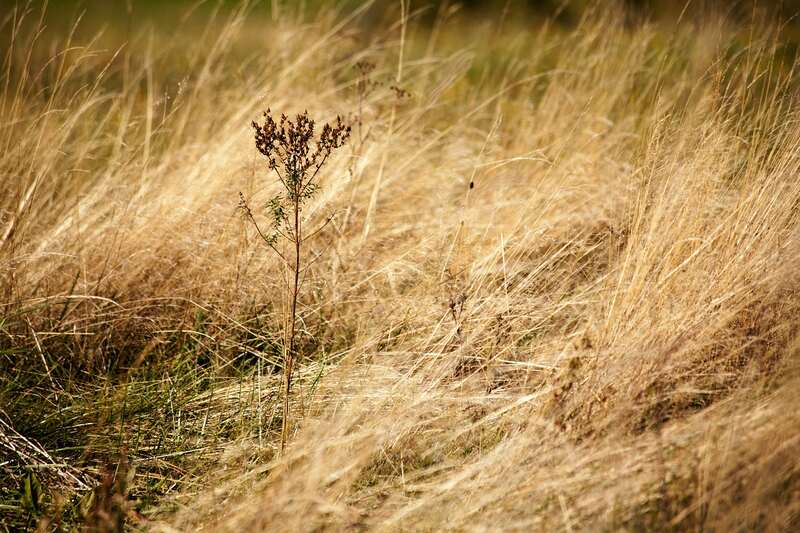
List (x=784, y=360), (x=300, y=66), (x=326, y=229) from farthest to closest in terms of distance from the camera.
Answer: (x=300, y=66)
(x=326, y=229)
(x=784, y=360)

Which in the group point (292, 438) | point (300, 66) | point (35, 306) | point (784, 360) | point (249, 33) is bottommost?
point (292, 438)

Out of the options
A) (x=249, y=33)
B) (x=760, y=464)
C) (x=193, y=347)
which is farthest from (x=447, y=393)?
(x=249, y=33)

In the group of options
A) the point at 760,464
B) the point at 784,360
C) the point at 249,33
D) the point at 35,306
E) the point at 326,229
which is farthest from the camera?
the point at 249,33

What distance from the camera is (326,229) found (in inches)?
102

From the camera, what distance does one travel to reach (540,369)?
1.87 metres

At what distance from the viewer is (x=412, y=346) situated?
2.04 metres

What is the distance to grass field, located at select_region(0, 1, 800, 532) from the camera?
4.59 feet

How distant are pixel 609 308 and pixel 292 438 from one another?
3.24 ft

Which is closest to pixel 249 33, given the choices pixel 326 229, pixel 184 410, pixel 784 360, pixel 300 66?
pixel 300 66

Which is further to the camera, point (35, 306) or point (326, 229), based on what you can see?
point (326, 229)

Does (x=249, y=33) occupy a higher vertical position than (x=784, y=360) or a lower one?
higher

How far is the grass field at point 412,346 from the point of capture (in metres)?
1.40

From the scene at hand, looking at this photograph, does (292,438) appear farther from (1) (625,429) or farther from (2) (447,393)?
(1) (625,429)

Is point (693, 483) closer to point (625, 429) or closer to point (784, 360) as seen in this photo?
point (625, 429)
